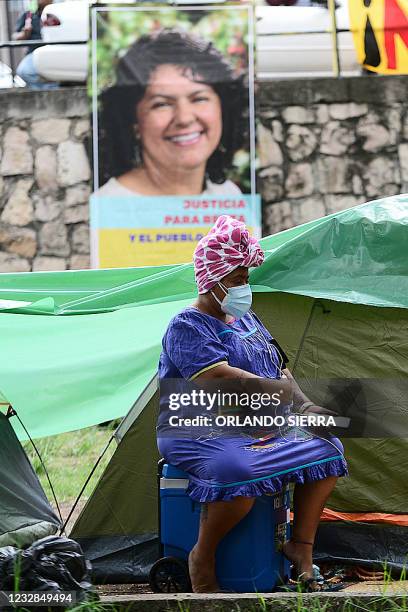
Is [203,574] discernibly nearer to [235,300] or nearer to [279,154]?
[235,300]

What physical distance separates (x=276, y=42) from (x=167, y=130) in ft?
4.54

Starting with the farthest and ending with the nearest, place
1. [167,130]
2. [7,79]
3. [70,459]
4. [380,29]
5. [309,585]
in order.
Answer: [7,79] < [167,130] < [380,29] < [70,459] < [309,585]

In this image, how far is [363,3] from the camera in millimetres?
9727

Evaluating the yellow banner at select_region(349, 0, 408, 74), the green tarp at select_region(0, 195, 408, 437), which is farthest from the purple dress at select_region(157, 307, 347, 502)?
the yellow banner at select_region(349, 0, 408, 74)

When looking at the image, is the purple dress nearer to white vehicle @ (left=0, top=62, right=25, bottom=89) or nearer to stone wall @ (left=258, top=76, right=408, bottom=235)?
stone wall @ (left=258, top=76, right=408, bottom=235)

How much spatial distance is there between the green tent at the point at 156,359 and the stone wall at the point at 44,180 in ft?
16.7

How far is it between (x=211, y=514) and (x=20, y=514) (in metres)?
1.28

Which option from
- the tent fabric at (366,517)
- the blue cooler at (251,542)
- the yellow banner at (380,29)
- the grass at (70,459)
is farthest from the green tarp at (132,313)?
the yellow banner at (380,29)

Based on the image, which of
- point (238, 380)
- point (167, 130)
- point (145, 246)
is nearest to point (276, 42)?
point (167, 130)

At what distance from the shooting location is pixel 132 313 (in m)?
5.36

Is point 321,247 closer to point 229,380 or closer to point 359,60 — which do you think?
point 229,380

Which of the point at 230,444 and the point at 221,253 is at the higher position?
the point at 221,253

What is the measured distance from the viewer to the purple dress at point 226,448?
4184 millimetres

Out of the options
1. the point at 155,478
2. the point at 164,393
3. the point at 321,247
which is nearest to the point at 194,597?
the point at 164,393
